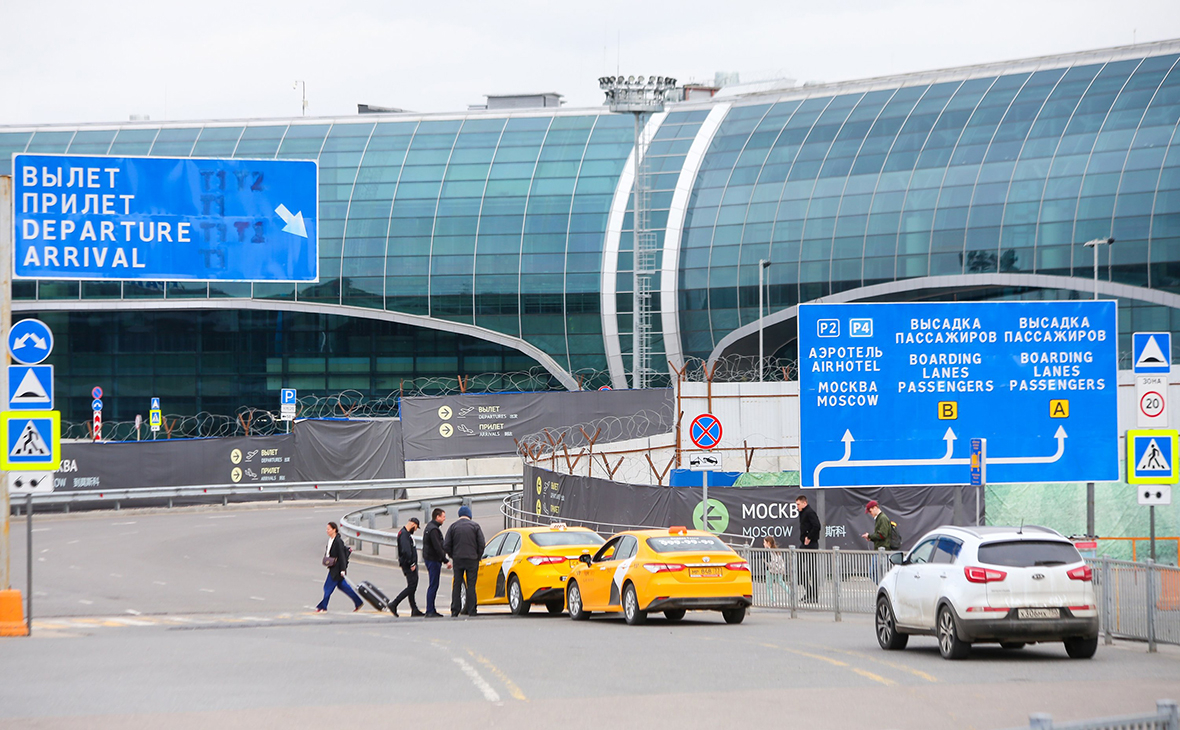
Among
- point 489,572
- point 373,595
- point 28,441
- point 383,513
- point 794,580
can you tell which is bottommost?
point 373,595

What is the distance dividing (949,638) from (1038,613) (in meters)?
0.95

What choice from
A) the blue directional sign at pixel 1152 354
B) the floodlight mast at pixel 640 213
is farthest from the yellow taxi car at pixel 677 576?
the floodlight mast at pixel 640 213

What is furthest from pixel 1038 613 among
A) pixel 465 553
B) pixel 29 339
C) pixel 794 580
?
pixel 29 339

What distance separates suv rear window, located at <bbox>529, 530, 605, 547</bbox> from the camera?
2175 centimetres

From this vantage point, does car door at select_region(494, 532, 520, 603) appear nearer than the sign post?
Yes

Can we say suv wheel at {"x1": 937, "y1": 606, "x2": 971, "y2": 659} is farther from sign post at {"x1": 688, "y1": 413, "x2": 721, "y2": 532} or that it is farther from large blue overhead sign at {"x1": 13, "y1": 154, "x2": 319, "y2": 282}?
large blue overhead sign at {"x1": 13, "y1": 154, "x2": 319, "y2": 282}

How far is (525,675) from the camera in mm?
12758

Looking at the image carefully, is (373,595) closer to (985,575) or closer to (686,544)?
(686,544)

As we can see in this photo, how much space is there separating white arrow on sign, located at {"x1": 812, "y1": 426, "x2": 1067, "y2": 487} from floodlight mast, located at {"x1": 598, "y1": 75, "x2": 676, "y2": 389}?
36.1 m

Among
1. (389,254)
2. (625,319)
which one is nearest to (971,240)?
(625,319)

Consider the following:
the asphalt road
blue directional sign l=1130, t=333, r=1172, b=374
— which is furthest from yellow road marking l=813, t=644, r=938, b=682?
blue directional sign l=1130, t=333, r=1172, b=374

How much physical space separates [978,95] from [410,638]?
4907cm

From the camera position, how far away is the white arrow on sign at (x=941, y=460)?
2350 cm

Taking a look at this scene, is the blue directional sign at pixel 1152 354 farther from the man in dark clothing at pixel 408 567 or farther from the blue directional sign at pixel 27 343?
the blue directional sign at pixel 27 343
